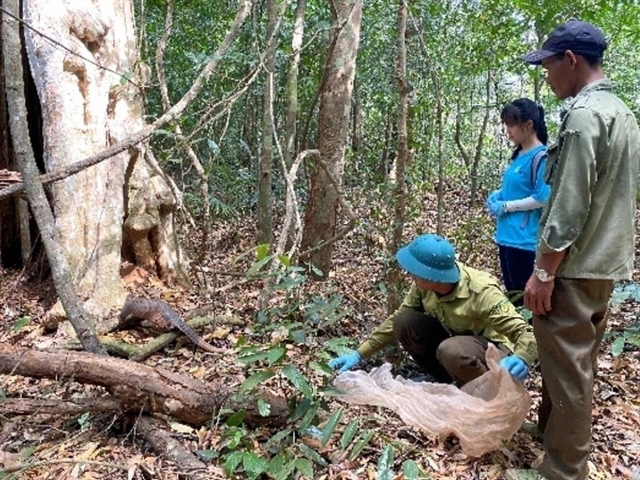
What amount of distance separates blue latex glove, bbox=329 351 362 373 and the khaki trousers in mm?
1092

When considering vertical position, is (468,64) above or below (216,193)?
above

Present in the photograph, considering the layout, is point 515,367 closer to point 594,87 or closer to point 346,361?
point 346,361

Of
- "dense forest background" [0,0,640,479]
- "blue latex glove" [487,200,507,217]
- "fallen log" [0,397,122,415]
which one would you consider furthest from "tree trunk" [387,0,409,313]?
"fallen log" [0,397,122,415]

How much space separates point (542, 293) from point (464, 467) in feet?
2.83

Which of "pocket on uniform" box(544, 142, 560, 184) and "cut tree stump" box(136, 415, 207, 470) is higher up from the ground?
"pocket on uniform" box(544, 142, 560, 184)

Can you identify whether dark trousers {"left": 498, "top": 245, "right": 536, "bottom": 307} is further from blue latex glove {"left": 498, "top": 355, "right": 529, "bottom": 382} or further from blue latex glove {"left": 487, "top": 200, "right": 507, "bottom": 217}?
blue latex glove {"left": 498, "top": 355, "right": 529, "bottom": 382}

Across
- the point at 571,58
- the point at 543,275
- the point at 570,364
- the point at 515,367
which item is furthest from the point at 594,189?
the point at 515,367

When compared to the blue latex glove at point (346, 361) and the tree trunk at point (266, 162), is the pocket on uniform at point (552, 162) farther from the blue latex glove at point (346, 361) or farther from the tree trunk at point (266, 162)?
the tree trunk at point (266, 162)

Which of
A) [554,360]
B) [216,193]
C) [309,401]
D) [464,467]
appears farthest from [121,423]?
[216,193]

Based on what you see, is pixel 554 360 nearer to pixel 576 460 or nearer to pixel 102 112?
pixel 576 460

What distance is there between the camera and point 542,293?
235 centimetres

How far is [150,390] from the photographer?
2826 mm

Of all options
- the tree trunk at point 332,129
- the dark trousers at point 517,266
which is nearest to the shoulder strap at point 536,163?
the dark trousers at point 517,266

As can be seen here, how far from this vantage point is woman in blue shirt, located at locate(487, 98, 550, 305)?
3.65 m
